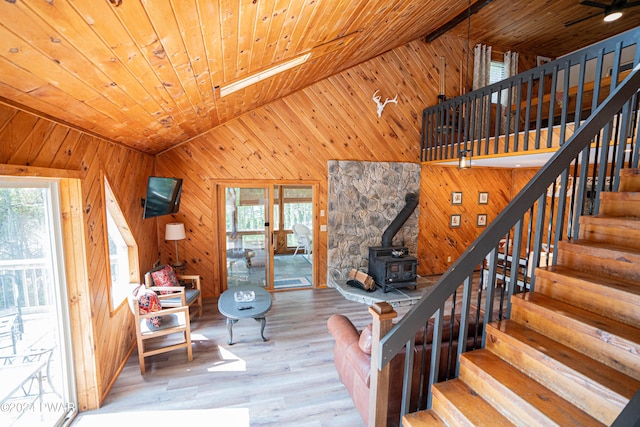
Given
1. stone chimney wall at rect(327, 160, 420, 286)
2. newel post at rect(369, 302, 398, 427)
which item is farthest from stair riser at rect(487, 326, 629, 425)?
stone chimney wall at rect(327, 160, 420, 286)

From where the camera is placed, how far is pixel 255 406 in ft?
8.64

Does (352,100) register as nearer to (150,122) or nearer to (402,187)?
(402,187)

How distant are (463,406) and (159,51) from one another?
2679 millimetres

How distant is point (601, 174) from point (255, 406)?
339 cm

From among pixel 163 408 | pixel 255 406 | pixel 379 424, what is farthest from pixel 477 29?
pixel 163 408

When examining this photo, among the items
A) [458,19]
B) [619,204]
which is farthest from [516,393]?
[458,19]

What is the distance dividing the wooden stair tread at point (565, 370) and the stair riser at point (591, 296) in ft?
1.04

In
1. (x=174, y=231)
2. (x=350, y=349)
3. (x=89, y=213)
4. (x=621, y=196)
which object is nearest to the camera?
(x=621, y=196)

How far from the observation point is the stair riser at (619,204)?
207cm

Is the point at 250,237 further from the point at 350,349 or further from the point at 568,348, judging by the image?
the point at 568,348

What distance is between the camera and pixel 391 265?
5164mm

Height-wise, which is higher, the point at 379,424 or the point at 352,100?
the point at 352,100

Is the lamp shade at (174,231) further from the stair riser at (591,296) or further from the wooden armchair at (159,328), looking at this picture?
the stair riser at (591,296)

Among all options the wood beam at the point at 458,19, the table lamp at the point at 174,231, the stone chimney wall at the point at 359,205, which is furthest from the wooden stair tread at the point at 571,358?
the wood beam at the point at 458,19
